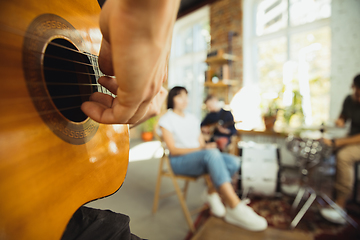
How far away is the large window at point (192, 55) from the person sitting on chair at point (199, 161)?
11.0 ft

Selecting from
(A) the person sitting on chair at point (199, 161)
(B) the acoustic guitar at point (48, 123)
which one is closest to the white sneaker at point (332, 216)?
(A) the person sitting on chair at point (199, 161)

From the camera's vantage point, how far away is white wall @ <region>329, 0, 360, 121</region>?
2.79 meters

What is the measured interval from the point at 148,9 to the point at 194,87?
5650 millimetres

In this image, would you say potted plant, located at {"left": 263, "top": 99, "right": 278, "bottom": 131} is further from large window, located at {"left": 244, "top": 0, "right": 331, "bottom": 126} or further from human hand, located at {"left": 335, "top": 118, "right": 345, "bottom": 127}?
human hand, located at {"left": 335, "top": 118, "right": 345, "bottom": 127}

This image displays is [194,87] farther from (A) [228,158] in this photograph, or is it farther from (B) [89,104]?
(B) [89,104]

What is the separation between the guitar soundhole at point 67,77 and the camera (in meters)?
0.36

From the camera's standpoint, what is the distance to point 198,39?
5504 millimetres

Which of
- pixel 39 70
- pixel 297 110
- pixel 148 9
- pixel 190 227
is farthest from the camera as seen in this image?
pixel 297 110

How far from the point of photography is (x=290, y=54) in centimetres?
364

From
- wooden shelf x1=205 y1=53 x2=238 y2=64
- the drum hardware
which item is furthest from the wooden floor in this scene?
wooden shelf x1=205 y1=53 x2=238 y2=64

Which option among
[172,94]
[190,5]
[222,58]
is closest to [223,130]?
[172,94]

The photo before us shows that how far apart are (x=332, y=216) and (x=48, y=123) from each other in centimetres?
251

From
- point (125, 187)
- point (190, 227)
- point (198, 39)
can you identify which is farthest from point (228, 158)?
point (198, 39)

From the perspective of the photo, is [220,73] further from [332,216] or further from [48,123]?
[48,123]
